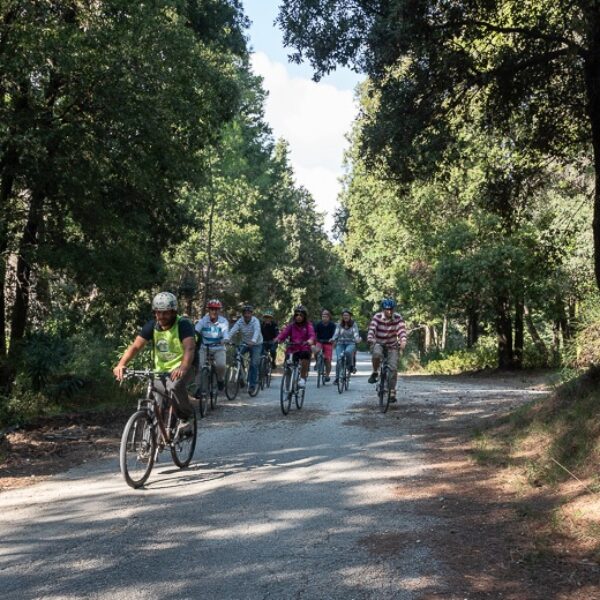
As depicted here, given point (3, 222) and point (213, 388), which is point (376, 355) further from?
point (3, 222)

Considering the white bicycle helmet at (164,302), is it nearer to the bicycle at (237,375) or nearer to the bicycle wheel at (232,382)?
the bicycle wheel at (232,382)

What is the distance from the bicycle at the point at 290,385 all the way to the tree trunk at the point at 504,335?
1630cm

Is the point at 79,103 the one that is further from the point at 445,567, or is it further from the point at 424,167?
the point at 445,567

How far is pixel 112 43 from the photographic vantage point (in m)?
11.1

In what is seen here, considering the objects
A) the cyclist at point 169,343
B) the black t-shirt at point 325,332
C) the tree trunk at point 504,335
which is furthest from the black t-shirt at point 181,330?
the tree trunk at point 504,335

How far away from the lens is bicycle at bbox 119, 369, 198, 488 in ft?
23.3

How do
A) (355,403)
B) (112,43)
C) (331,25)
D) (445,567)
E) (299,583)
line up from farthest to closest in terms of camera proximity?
(355,403), (112,43), (331,25), (445,567), (299,583)

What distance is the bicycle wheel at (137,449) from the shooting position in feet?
23.0

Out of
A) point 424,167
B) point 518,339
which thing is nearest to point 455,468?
point 424,167

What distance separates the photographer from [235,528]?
572 cm

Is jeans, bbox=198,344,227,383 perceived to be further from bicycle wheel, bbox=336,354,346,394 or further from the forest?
bicycle wheel, bbox=336,354,346,394

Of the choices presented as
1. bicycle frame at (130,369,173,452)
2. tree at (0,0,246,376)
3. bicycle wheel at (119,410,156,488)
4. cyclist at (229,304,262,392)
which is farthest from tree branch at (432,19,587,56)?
cyclist at (229,304,262,392)

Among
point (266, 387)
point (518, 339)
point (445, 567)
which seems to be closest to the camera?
point (445, 567)

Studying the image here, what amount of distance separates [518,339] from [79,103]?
75.3 feet
